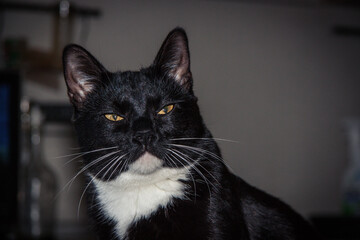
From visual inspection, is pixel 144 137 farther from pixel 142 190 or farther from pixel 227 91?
pixel 227 91

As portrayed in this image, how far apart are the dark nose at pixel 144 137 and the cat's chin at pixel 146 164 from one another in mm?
26

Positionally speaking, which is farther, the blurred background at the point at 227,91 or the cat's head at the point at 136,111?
the blurred background at the point at 227,91

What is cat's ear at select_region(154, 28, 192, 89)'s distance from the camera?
0.98 m

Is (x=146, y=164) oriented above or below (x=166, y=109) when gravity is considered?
below

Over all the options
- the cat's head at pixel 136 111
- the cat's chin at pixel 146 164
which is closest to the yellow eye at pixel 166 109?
the cat's head at pixel 136 111

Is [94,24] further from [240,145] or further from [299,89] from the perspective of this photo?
[299,89]

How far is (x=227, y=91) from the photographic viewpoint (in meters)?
3.19

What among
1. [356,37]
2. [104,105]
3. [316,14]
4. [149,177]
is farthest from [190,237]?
[356,37]

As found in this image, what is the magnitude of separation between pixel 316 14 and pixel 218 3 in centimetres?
88

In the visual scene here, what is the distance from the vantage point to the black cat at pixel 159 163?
913 millimetres

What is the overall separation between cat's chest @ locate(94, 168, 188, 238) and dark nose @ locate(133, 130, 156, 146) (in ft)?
0.27

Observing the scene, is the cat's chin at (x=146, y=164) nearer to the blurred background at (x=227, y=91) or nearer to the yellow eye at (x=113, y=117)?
the yellow eye at (x=113, y=117)

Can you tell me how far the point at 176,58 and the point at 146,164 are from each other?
28 cm

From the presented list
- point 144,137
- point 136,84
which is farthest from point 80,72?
point 144,137
